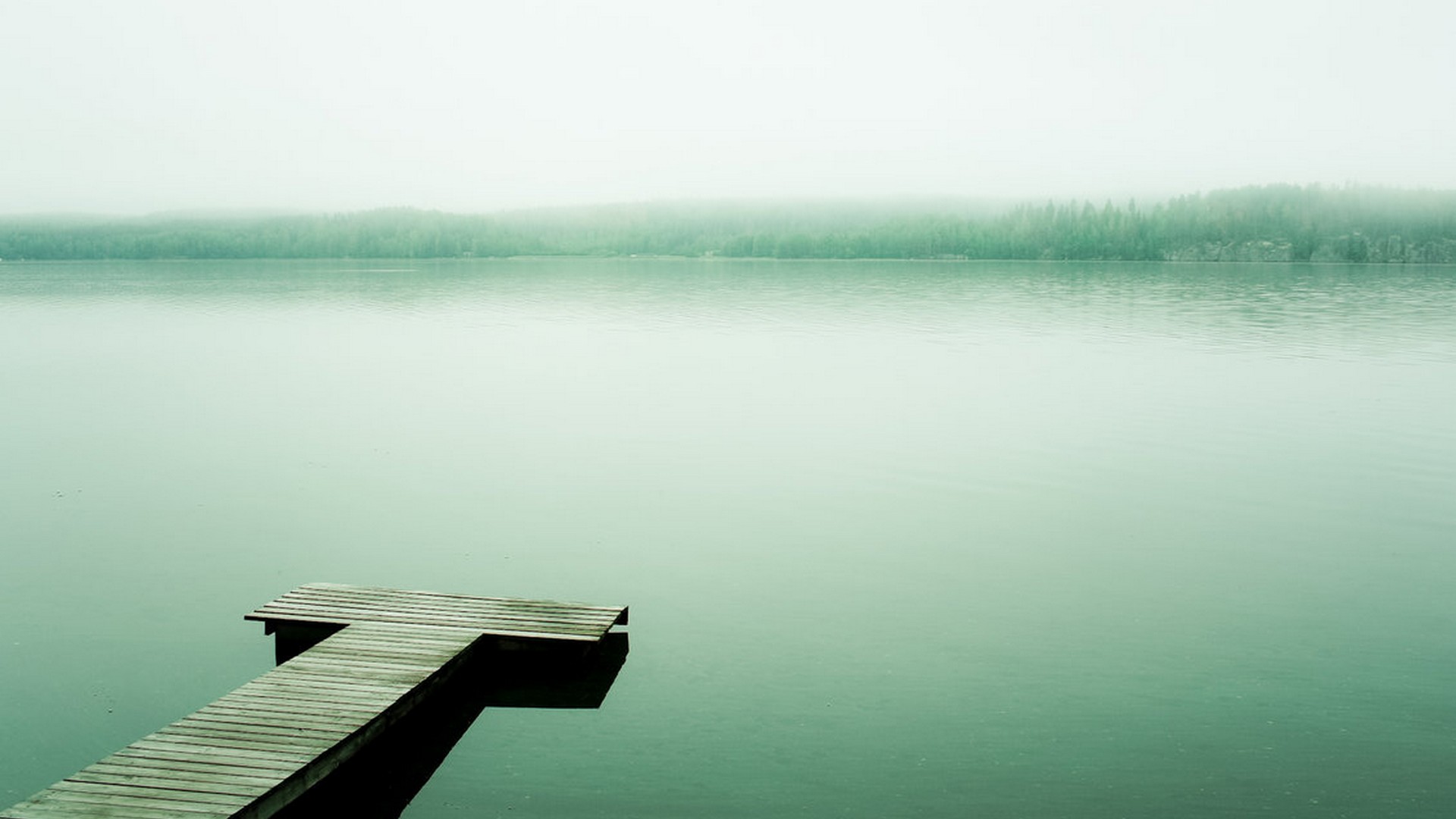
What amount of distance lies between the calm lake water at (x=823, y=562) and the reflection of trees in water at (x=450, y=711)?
0.83 ft

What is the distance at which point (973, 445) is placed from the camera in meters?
23.1

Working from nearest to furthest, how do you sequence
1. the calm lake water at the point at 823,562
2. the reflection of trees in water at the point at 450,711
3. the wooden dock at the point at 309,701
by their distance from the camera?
the wooden dock at the point at 309,701, the reflection of trees in water at the point at 450,711, the calm lake water at the point at 823,562

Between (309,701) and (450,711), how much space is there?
1391mm

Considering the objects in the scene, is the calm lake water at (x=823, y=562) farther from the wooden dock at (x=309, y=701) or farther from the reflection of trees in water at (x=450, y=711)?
the wooden dock at (x=309, y=701)

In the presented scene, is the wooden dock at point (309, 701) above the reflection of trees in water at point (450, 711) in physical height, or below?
above

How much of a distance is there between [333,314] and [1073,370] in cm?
4682

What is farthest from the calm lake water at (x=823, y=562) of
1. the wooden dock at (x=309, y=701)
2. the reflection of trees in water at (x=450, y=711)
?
the wooden dock at (x=309, y=701)

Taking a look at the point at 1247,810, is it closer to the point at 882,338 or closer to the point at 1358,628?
the point at 1358,628

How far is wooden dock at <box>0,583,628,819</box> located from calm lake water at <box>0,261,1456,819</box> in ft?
2.32

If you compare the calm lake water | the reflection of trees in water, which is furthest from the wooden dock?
the calm lake water

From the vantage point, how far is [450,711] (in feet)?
33.3

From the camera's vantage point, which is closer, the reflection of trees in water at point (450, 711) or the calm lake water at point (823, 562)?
the reflection of trees in water at point (450, 711)

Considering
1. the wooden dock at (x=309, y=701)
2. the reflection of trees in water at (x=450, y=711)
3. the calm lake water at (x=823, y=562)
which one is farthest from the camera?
the calm lake water at (x=823, y=562)

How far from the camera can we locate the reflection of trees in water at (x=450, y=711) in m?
8.52
